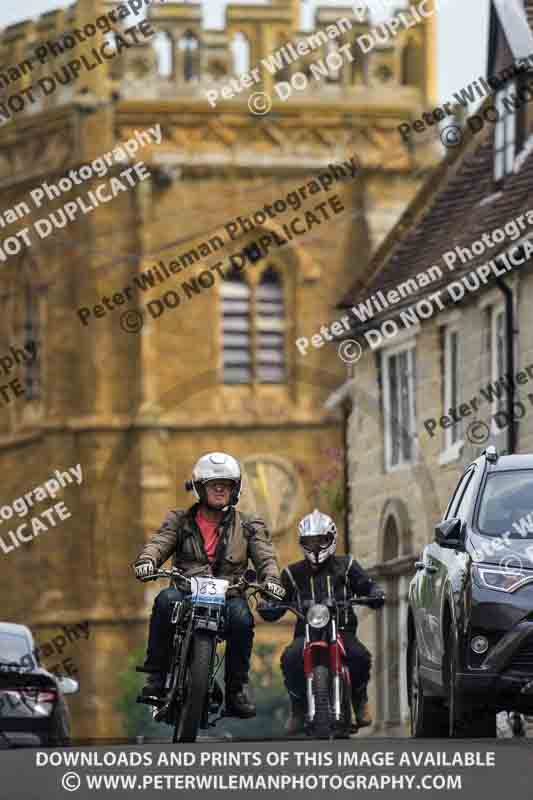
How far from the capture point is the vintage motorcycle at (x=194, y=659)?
683 inches

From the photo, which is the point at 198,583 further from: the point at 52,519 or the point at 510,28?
the point at 52,519

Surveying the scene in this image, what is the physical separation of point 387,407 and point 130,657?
93.6ft

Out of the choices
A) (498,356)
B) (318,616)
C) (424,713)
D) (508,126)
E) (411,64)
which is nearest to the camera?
(424,713)

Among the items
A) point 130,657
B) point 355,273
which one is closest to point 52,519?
point 130,657

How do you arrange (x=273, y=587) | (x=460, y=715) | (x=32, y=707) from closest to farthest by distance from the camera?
(x=460, y=715) → (x=273, y=587) → (x=32, y=707)

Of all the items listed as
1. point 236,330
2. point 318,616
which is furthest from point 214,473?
point 236,330

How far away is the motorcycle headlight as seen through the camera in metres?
19.5

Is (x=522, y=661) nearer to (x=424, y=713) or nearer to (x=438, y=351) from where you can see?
(x=424, y=713)

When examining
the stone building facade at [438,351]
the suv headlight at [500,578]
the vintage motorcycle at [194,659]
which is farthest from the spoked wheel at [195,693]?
the stone building facade at [438,351]

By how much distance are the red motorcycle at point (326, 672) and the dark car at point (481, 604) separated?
0.46 m

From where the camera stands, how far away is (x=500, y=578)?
17.4 meters

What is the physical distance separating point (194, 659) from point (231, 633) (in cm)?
38

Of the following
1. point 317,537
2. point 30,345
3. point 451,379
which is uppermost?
point 30,345

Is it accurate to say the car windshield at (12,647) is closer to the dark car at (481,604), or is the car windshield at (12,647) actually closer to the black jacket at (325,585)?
the black jacket at (325,585)
